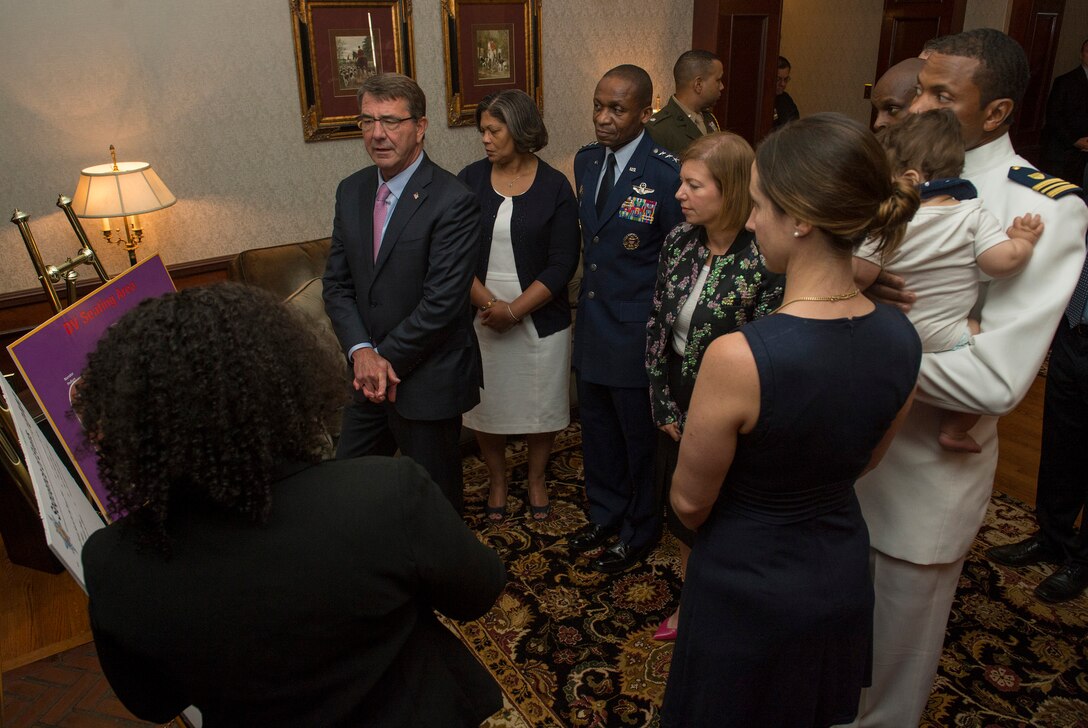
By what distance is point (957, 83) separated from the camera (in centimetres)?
188

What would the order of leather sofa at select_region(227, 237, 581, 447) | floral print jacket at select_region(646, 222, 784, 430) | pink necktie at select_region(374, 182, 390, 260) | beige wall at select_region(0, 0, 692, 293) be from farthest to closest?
leather sofa at select_region(227, 237, 581, 447)
beige wall at select_region(0, 0, 692, 293)
pink necktie at select_region(374, 182, 390, 260)
floral print jacket at select_region(646, 222, 784, 430)

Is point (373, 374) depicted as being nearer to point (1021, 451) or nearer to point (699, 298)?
point (699, 298)

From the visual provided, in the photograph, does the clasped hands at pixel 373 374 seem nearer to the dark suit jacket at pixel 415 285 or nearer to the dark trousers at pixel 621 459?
the dark suit jacket at pixel 415 285

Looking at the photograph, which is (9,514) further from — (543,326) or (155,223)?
(543,326)

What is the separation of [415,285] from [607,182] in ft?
2.73

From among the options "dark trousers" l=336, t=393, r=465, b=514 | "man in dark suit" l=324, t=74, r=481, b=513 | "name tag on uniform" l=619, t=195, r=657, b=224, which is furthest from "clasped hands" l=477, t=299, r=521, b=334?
"name tag on uniform" l=619, t=195, r=657, b=224

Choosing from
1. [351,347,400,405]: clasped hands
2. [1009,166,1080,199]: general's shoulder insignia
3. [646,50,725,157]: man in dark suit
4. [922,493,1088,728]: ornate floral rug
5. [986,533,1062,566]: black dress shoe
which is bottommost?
[922,493,1088,728]: ornate floral rug

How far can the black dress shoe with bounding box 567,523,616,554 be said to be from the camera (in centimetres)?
321

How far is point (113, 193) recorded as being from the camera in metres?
3.32

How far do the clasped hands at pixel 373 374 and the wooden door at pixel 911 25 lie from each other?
19.8 feet

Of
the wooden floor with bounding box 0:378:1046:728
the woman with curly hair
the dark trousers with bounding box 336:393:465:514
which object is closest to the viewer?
the woman with curly hair

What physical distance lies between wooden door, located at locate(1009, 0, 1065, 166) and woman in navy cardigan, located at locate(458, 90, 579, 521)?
5.45m

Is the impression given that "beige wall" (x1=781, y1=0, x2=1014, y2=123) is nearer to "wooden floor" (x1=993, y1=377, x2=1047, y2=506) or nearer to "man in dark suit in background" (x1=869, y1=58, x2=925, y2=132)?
"wooden floor" (x1=993, y1=377, x2=1047, y2=506)

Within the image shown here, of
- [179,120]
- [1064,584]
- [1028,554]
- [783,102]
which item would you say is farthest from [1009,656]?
[783,102]
